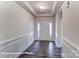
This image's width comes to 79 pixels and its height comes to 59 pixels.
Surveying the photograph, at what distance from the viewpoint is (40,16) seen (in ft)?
33.3

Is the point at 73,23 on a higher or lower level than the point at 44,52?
higher

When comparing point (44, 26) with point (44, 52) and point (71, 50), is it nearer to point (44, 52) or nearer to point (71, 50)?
point (44, 52)

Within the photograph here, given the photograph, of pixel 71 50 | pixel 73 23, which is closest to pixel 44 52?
pixel 71 50

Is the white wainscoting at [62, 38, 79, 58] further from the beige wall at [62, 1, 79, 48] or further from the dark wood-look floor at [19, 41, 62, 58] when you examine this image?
the dark wood-look floor at [19, 41, 62, 58]

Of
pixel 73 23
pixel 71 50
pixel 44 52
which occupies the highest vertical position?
pixel 73 23

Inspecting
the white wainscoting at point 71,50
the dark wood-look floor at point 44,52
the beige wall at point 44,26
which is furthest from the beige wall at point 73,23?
the beige wall at point 44,26

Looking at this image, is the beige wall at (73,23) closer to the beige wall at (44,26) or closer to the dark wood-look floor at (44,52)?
the dark wood-look floor at (44,52)

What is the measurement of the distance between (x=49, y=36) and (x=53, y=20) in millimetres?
1465

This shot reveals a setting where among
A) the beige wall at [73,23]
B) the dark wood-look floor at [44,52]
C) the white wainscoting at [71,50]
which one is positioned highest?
the beige wall at [73,23]

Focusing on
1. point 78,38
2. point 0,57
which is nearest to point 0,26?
point 0,57

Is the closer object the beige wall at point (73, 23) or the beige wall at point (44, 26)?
the beige wall at point (73, 23)

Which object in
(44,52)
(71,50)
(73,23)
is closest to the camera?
(73,23)

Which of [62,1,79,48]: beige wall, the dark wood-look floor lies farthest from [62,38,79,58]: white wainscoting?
the dark wood-look floor

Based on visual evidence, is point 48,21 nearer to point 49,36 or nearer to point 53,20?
point 53,20
